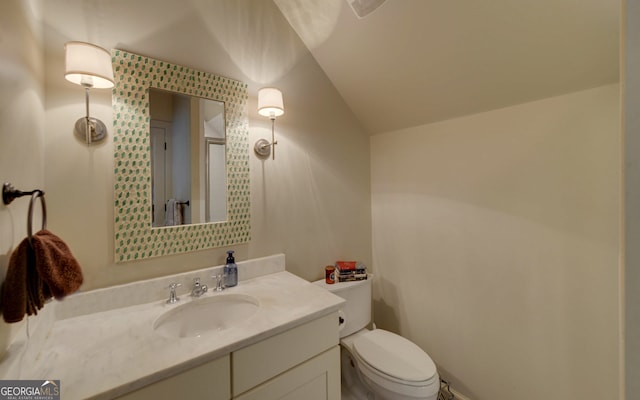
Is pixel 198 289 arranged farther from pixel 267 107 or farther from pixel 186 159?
pixel 267 107

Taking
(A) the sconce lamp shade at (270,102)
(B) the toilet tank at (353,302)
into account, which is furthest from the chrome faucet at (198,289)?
(A) the sconce lamp shade at (270,102)

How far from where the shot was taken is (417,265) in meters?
1.84

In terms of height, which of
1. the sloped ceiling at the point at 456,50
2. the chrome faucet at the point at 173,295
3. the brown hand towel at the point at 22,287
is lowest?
the chrome faucet at the point at 173,295

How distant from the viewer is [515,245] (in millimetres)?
1383

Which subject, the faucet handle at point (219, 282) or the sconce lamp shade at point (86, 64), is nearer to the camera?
the sconce lamp shade at point (86, 64)

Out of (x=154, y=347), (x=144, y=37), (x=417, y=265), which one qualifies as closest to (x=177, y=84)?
(x=144, y=37)

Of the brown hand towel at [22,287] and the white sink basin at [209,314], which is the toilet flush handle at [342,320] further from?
the brown hand towel at [22,287]

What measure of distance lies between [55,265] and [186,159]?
0.66 meters

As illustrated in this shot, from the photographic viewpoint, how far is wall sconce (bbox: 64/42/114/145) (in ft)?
2.97

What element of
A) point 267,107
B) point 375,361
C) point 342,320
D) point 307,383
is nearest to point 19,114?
point 267,107

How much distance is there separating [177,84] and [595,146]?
1918 mm

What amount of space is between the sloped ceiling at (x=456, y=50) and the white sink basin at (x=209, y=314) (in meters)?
1.49

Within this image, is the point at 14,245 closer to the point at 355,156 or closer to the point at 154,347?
the point at 154,347

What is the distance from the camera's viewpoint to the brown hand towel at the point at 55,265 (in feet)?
2.33
